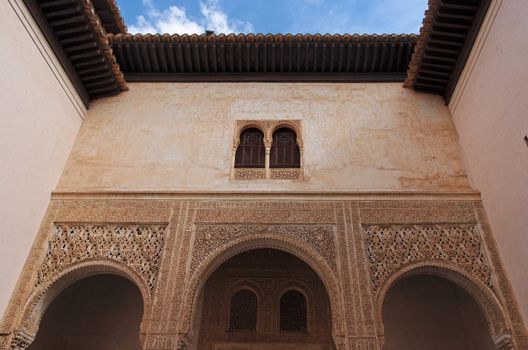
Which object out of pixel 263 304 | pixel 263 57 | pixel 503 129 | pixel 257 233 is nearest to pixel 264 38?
pixel 263 57

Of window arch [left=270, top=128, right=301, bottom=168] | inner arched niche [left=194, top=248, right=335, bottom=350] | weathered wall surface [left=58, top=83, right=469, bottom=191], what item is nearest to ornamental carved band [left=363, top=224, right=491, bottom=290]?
weathered wall surface [left=58, top=83, right=469, bottom=191]

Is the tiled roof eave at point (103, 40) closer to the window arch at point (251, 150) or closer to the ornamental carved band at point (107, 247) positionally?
the window arch at point (251, 150)

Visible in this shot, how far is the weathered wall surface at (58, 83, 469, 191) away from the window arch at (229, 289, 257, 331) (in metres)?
1.88

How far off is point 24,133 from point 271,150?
118 inches

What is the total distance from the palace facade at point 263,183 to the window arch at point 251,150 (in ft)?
0.08

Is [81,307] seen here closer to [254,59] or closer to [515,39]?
[254,59]

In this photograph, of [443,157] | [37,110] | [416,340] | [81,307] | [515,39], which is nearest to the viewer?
[515,39]

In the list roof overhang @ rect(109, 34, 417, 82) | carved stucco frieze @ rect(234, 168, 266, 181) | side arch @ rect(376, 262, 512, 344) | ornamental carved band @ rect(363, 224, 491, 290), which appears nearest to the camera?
side arch @ rect(376, 262, 512, 344)

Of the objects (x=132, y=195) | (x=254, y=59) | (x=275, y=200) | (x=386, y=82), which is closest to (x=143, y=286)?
(x=132, y=195)

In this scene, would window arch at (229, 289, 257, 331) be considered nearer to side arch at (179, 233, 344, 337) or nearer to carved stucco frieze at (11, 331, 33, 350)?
side arch at (179, 233, 344, 337)

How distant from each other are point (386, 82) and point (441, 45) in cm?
96

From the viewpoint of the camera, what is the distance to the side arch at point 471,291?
13.6ft

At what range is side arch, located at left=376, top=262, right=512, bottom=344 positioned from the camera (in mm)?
4148

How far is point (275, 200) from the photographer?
16.7 feet
